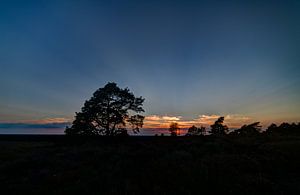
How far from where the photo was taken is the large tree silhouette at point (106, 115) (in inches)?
1185

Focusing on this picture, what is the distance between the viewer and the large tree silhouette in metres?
30.1

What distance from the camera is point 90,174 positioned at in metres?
10.5

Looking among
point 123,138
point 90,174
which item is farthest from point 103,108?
point 90,174

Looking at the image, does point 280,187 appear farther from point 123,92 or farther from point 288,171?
point 123,92

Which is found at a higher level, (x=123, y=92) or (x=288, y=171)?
(x=123, y=92)

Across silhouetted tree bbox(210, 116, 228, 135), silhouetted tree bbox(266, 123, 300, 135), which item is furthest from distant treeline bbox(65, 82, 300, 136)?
silhouetted tree bbox(210, 116, 228, 135)

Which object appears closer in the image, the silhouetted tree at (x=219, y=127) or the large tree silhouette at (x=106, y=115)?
the large tree silhouette at (x=106, y=115)

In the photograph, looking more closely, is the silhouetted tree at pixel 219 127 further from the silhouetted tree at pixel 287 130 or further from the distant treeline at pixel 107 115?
the distant treeline at pixel 107 115

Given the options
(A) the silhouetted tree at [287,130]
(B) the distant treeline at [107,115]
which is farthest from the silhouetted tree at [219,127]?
(B) the distant treeline at [107,115]

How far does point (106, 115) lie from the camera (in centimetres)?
3133

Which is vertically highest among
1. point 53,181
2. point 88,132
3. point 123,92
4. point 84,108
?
point 123,92

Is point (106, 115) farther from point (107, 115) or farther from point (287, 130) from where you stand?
point (287, 130)

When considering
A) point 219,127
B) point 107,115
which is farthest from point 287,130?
point 107,115

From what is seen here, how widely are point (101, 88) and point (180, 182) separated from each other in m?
26.6
